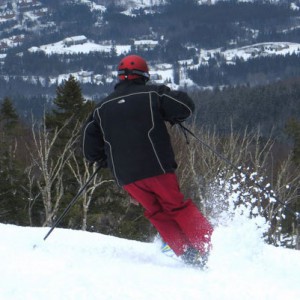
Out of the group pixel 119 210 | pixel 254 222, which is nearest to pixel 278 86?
pixel 119 210

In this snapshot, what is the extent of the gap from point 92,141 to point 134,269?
1.12 metres

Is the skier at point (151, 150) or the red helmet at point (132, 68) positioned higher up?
the red helmet at point (132, 68)

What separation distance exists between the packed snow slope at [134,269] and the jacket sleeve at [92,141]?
0.78 m

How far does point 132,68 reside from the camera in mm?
3959

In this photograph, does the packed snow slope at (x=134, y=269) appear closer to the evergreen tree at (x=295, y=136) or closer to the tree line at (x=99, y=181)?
the tree line at (x=99, y=181)

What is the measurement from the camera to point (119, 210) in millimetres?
22094

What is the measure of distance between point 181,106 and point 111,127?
55 centimetres

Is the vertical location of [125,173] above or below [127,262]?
above

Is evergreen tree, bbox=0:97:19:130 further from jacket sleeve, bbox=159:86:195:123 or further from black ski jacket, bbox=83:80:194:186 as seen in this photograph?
jacket sleeve, bbox=159:86:195:123

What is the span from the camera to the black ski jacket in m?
3.85

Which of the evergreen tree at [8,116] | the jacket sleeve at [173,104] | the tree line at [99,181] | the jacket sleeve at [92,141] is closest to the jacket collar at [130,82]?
the jacket sleeve at [173,104]

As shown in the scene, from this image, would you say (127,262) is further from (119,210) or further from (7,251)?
(119,210)

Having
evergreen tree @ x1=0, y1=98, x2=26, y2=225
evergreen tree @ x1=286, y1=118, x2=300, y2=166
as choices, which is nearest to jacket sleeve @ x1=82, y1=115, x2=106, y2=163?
evergreen tree @ x1=0, y1=98, x2=26, y2=225

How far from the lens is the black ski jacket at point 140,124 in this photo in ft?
12.6
